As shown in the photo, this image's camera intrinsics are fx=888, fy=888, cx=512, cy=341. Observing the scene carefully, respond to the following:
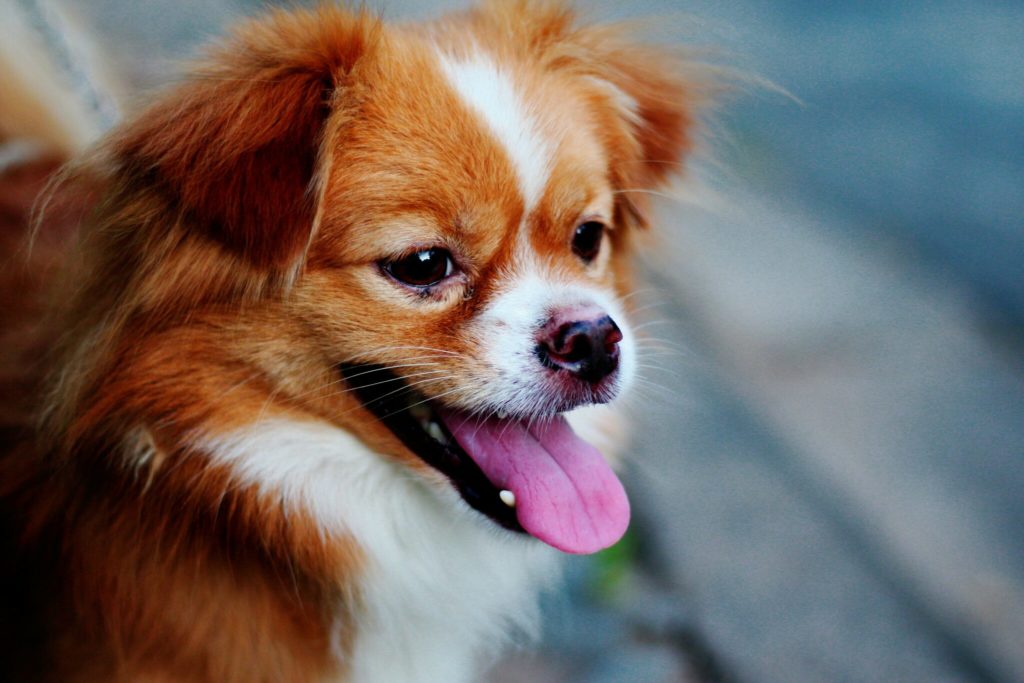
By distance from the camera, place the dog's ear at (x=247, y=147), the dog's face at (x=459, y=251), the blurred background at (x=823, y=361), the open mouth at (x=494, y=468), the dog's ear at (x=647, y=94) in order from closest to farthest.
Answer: the dog's ear at (x=247, y=147) → the dog's face at (x=459, y=251) → the open mouth at (x=494, y=468) → the dog's ear at (x=647, y=94) → the blurred background at (x=823, y=361)

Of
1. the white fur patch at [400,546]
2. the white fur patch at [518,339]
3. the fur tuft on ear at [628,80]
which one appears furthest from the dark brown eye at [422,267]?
the fur tuft on ear at [628,80]

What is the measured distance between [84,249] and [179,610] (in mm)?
740

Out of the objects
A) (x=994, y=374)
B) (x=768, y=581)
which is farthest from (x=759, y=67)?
(x=768, y=581)

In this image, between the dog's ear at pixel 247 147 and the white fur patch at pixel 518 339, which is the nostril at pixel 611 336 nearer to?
the white fur patch at pixel 518 339

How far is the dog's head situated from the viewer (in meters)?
1.56

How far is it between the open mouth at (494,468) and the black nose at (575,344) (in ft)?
0.60

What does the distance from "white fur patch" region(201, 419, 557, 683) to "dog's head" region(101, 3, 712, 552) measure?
70mm

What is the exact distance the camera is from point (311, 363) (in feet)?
5.67

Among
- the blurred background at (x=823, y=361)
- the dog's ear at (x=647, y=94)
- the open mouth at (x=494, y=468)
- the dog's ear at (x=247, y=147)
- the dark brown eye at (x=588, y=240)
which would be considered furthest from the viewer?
the blurred background at (x=823, y=361)

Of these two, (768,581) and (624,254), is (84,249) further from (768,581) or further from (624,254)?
(768,581)

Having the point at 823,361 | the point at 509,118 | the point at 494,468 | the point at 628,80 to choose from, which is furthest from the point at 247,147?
the point at 823,361

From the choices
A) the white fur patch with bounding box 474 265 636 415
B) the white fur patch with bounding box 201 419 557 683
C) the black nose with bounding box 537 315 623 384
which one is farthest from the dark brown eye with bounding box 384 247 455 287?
the white fur patch with bounding box 201 419 557 683

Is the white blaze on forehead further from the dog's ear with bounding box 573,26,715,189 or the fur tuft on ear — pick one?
the dog's ear with bounding box 573,26,715,189

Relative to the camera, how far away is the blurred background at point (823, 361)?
8.93 ft
